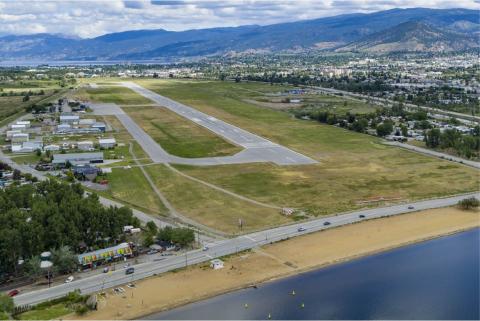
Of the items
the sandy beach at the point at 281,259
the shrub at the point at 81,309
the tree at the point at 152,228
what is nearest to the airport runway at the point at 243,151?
the sandy beach at the point at 281,259

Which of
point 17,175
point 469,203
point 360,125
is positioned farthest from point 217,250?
point 360,125

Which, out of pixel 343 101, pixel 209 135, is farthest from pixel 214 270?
pixel 343 101

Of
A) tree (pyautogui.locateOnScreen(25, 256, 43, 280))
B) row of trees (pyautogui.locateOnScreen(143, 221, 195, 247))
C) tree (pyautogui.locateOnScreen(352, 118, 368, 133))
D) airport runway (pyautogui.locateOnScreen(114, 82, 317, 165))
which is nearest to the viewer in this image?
tree (pyautogui.locateOnScreen(25, 256, 43, 280))

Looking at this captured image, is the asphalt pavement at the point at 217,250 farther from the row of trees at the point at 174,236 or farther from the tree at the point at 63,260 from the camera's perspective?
the tree at the point at 63,260

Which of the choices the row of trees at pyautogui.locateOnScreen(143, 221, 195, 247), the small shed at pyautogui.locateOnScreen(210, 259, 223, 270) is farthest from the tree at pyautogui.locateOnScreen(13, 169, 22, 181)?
the small shed at pyautogui.locateOnScreen(210, 259, 223, 270)

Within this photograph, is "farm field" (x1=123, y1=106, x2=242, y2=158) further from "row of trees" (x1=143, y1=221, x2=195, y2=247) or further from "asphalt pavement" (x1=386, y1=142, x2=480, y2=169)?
"row of trees" (x1=143, y1=221, x2=195, y2=247)

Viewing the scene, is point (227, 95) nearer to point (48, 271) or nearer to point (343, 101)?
point (343, 101)
